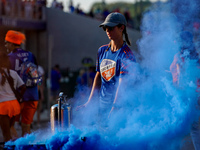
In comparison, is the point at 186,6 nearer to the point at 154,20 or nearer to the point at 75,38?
the point at 154,20

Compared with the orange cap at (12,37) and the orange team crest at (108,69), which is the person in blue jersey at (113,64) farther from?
the orange cap at (12,37)

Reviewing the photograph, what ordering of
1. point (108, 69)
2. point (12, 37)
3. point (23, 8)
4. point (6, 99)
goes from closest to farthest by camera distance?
point (108, 69), point (6, 99), point (12, 37), point (23, 8)

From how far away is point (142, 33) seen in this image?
3750 mm

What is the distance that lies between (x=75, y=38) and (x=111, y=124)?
17687 millimetres

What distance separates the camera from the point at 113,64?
10.8 ft

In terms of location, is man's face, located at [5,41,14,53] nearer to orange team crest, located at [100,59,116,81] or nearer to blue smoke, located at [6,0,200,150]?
blue smoke, located at [6,0,200,150]

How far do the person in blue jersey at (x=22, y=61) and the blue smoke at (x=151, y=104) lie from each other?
1558 millimetres

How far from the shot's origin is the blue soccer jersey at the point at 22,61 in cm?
480

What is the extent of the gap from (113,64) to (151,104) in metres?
0.62

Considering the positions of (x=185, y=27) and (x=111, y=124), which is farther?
(x=185, y=27)

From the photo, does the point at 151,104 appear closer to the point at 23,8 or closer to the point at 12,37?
the point at 12,37

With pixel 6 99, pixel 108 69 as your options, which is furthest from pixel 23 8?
pixel 108 69

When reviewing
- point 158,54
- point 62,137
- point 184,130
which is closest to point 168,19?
point 158,54

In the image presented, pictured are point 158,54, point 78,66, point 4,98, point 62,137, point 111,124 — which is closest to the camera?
point 62,137
